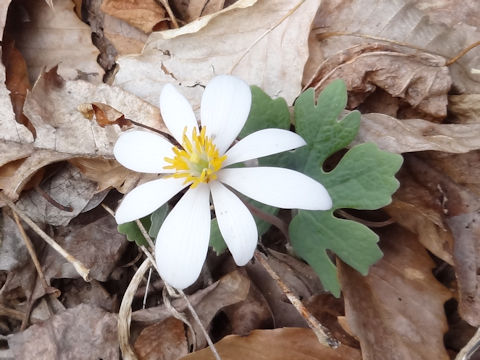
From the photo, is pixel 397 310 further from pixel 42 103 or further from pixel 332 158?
pixel 42 103

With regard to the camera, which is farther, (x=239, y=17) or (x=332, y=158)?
(x=239, y=17)

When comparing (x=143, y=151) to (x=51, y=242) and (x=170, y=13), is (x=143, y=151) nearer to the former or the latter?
(x=51, y=242)

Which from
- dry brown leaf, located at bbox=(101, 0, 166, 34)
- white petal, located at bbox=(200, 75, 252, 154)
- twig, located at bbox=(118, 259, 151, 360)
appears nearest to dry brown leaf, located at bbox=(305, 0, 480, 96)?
white petal, located at bbox=(200, 75, 252, 154)

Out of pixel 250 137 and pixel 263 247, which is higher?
pixel 250 137

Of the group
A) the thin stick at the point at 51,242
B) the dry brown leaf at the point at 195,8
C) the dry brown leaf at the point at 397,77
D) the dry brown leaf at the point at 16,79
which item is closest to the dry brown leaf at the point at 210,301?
the thin stick at the point at 51,242

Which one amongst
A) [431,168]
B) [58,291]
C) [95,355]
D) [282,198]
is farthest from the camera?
[58,291]

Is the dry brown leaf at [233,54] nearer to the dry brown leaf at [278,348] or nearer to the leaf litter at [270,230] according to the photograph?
the leaf litter at [270,230]

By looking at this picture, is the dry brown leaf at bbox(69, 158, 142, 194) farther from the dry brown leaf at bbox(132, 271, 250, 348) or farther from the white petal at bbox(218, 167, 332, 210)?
the white petal at bbox(218, 167, 332, 210)

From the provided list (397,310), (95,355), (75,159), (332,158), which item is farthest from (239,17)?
(95,355)
